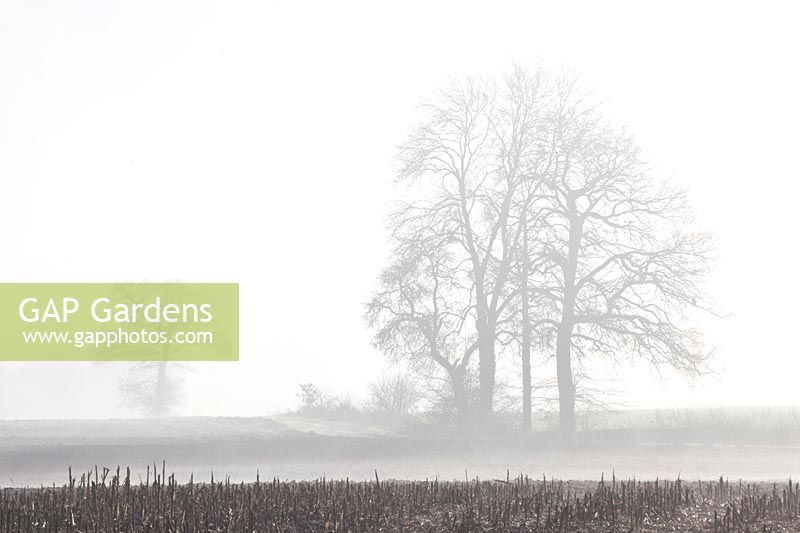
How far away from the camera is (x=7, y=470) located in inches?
729

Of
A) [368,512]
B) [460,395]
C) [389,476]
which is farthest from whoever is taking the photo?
[460,395]

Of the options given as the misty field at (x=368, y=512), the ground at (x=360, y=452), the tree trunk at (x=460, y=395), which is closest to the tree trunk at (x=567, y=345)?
the ground at (x=360, y=452)

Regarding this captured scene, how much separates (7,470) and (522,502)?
43.2ft

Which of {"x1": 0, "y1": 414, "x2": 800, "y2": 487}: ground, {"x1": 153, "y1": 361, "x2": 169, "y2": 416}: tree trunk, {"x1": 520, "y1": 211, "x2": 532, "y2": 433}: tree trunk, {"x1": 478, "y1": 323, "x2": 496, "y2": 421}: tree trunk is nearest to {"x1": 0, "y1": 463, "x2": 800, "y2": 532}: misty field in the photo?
{"x1": 0, "y1": 414, "x2": 800, "y2": 487}: ground

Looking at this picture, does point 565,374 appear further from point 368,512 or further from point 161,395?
point 161,395

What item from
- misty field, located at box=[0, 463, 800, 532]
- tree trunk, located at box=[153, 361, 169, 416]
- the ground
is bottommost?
the ground

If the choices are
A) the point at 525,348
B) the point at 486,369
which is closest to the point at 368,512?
the point at 525,348

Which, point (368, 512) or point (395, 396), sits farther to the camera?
point (395, 396)

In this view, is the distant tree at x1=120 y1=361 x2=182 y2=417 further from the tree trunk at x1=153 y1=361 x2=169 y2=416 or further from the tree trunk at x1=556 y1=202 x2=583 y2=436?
the tree trunk at x1=556 y1=202 x2=583 y2=436

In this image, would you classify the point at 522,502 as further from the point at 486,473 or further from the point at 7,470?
the point at 7,470

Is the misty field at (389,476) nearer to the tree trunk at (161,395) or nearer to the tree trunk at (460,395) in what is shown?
the tree trunk at (460,395)

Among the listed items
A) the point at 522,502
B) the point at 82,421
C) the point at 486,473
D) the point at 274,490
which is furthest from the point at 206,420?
the point at 522,502

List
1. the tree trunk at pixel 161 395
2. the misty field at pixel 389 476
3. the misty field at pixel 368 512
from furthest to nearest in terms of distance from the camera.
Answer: the tree trunk at pixel 161 395
the misty field at pixel 389 476
the misty field at pixel 368 512

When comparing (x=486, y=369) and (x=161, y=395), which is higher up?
(x=486, y=369)
